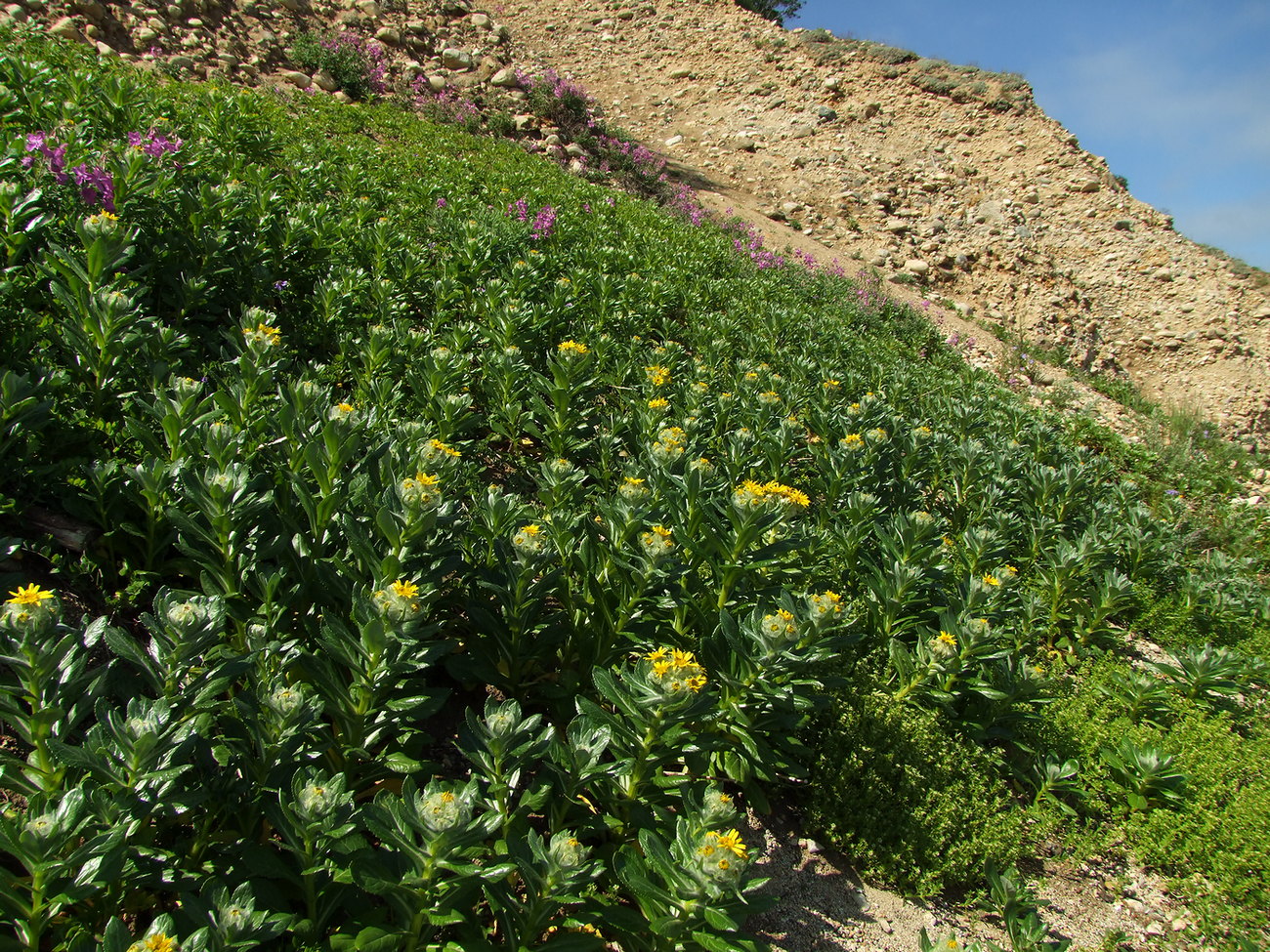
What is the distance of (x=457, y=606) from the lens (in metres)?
3.04

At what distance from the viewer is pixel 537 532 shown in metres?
2.60

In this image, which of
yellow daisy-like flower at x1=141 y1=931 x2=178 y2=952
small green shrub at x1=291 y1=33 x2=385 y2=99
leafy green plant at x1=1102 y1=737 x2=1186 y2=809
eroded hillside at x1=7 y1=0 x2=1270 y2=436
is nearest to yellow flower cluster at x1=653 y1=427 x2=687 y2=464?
yellow daisy-like flower at x1=141 y1=931 x2=178 y2=952

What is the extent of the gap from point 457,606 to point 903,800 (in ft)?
6.92

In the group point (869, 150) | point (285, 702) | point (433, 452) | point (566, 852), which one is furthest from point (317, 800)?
point (869, 150)

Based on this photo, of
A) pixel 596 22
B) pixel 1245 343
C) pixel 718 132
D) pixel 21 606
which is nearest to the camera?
pixel 21 606

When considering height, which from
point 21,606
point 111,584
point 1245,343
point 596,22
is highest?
point 596,22

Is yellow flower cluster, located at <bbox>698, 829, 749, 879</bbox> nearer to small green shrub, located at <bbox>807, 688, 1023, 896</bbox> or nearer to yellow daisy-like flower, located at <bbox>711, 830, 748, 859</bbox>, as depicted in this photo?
yellow daisy-like flower, located at <bbox>711, 830, 748, 859</bbox>

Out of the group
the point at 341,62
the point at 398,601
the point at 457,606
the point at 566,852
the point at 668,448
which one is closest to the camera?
the point at 566,852

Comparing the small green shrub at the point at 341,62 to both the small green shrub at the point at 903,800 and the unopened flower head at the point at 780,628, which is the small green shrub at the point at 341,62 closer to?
the unopened flower head at the point at 780,628

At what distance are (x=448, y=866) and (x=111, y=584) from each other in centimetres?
189

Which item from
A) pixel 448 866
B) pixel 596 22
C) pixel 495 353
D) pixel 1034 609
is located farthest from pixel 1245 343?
pixel 596 22

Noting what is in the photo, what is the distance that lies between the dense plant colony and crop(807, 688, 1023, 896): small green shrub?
0.07 feet

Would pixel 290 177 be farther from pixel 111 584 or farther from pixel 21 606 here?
pixel 21 606

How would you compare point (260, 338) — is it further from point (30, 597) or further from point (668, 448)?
point (668, 448)
